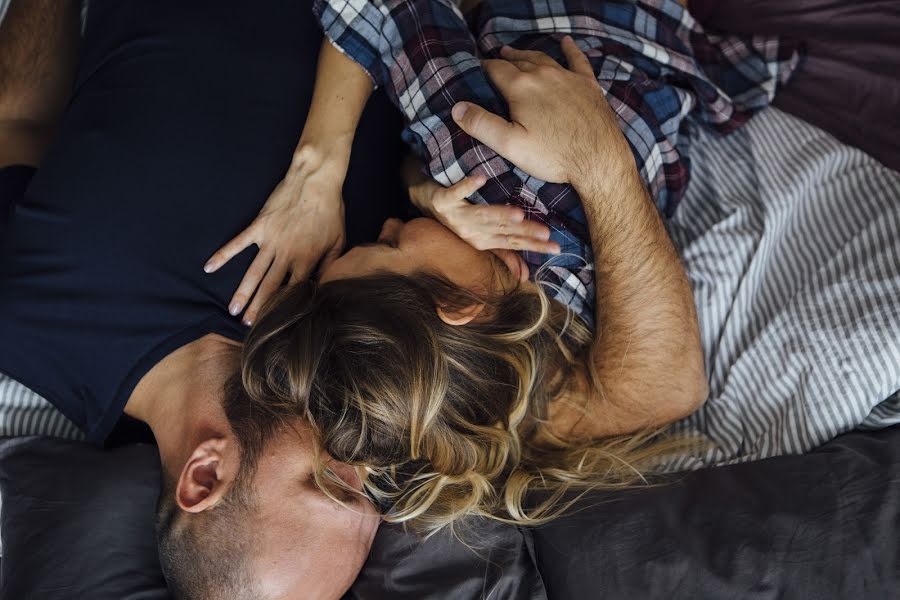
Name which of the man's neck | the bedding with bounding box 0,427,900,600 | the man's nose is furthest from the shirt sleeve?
the man's neck

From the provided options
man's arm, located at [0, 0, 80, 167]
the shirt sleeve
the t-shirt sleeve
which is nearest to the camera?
the shirt sleeve

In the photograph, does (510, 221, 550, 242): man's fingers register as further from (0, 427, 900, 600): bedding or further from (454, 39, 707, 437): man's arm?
(0, 427, 900, 600): bedding

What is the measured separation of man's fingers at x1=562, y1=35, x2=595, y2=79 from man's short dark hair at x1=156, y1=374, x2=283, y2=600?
79 cm

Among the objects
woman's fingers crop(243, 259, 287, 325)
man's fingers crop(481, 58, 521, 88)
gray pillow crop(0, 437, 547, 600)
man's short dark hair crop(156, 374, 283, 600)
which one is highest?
man's fingers crop(481, 58, 521, 88)

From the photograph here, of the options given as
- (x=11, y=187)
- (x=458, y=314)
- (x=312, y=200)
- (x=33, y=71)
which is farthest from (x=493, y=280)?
(x=33, y=71)

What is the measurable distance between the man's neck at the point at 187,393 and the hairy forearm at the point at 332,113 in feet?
1.20

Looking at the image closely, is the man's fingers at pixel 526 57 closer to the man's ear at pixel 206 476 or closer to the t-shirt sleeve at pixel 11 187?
the man's ear at pixel 206 476

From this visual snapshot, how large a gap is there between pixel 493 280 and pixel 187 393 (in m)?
0.54

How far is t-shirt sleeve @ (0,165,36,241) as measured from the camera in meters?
1.31

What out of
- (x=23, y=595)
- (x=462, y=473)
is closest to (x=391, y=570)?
(x=462, y=473)

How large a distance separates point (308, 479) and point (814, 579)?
0.72 metres

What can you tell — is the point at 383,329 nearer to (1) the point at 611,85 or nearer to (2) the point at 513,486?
(2) the point at 513,486

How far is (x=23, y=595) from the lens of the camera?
108 centimetres

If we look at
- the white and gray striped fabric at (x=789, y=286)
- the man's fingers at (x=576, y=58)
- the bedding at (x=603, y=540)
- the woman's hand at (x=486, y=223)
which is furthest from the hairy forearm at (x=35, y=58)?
the white and gray striped fabric at (x=789, y=286)
